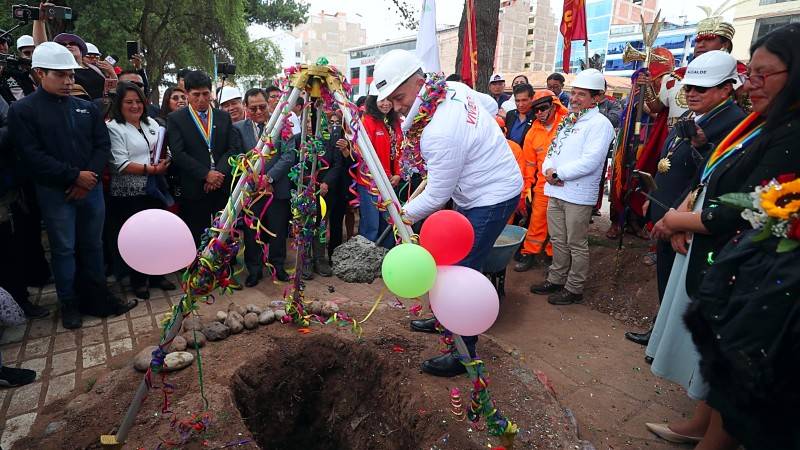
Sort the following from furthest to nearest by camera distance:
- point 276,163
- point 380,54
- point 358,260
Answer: point 380,54 → point 358,260 → point 276,163

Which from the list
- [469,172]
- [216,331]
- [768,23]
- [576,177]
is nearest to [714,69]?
[576,177]

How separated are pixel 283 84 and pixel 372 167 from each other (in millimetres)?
782

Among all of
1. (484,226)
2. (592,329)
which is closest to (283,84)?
(484,226)

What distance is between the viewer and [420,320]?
3.67 meters

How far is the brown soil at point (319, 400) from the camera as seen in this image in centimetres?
230

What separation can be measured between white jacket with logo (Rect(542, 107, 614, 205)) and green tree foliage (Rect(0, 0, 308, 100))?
12512 mm

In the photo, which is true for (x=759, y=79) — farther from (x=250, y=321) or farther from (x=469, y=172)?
(x=250, y=321)

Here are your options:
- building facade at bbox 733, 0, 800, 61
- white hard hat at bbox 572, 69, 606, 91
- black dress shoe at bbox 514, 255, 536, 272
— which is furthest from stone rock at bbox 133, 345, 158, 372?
building facade at bbox 733, 0, 800, 61

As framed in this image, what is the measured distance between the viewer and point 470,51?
6465mm

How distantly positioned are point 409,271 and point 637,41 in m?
37.5

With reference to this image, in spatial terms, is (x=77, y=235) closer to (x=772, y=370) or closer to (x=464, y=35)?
(x=772, y=370)

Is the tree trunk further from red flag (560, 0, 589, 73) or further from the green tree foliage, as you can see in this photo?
the green tree foliage

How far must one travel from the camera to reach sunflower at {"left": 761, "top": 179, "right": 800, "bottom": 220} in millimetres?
1470

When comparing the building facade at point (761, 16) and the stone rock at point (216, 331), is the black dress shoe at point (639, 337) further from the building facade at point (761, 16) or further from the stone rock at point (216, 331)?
the building facade at point (761, 16)
